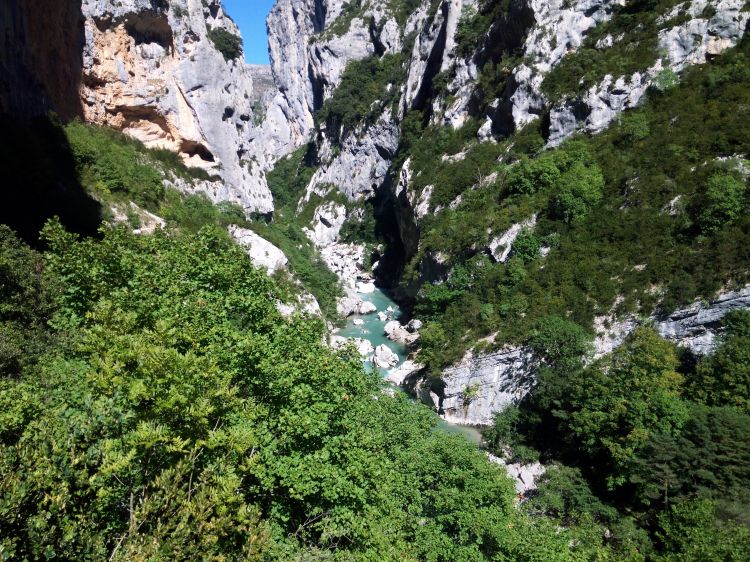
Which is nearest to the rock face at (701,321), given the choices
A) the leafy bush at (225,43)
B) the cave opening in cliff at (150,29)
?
the cave opening in cliff at (150,29)

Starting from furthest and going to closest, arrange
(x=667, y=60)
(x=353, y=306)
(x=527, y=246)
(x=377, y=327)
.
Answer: (x=353, y=306) < (x=377, y=327) < (x=667, y=60) < (x=527, y=246)

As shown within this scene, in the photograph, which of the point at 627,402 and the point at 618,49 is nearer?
the point at 627,402

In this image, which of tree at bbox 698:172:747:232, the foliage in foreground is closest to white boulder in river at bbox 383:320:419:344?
tree at bbox 698:172:747:232

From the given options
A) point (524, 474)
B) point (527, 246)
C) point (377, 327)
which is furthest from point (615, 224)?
point (377, 327)

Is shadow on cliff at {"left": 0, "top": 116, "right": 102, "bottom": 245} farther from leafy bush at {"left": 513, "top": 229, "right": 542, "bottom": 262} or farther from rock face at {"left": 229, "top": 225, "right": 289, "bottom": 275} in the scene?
leafy bush at {"left": 513, "top": 229, "right": 542, "bottom": 262}

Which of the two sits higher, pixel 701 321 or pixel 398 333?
pixel 701 321

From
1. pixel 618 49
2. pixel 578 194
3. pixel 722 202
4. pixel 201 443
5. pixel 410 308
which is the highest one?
pixel 618 49

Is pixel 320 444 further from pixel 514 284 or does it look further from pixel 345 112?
pixel 345 112

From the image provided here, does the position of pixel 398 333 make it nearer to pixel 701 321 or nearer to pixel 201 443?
pixel 701 321

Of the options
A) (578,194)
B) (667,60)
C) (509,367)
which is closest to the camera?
(509,367)

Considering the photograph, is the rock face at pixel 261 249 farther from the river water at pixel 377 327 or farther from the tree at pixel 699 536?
the tree at pixel 699 536
